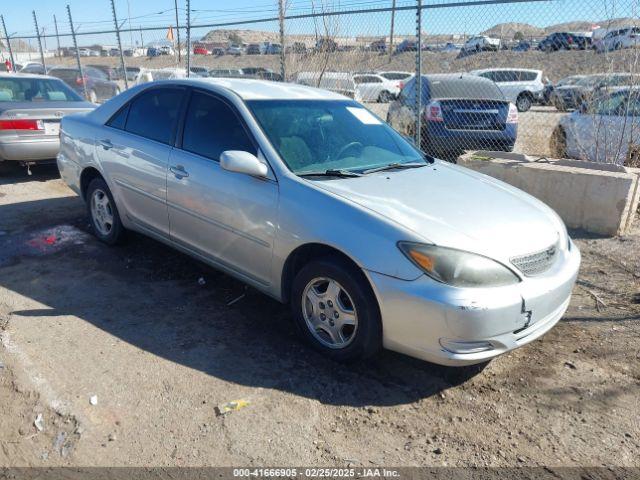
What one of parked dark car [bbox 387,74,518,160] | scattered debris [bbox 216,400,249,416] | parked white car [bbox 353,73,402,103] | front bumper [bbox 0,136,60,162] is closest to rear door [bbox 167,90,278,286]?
scattered debris [bbox 216,400,249,416]

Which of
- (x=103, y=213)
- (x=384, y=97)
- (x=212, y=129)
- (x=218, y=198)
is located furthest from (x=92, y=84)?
(x=218, y=198)

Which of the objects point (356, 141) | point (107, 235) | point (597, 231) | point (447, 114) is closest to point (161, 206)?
point (107, 235)

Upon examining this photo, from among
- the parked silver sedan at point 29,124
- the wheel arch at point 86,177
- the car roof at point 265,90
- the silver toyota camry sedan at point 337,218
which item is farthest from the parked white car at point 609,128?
the parked silver sedan at point 29,124

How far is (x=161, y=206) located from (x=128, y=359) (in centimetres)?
143

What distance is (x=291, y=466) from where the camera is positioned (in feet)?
8.08

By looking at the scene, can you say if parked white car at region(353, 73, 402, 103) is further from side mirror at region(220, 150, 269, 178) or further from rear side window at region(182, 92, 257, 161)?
side mirror at region(220, 150, 269, 178)

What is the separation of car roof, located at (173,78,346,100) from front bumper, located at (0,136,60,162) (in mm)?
4178

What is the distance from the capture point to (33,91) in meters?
8.38

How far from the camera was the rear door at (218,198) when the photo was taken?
3.49 meters

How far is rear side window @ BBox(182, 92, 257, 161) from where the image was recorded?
12.4ft

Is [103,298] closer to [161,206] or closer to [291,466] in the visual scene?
[161,206]

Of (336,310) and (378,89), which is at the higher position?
(336,310)

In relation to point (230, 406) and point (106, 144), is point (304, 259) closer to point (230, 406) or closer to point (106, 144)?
point (230, 406)

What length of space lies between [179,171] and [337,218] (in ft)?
5.18
